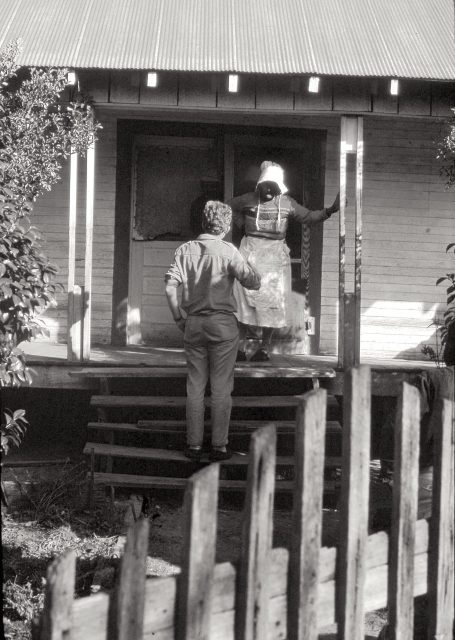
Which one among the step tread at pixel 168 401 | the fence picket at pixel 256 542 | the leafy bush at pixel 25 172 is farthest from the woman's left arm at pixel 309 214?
the fence picket at pixel 256 542

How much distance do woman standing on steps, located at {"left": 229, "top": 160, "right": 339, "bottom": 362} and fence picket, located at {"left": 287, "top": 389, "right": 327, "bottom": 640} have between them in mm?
5217

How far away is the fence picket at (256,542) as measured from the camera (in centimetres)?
226

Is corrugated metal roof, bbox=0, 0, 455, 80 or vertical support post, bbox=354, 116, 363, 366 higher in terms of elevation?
corrugated metal roof, bbox=0, 0, 455, 80

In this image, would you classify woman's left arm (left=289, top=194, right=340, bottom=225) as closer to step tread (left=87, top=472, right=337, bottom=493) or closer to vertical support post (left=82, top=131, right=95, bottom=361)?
vertical support post (left=82, top=131, right=95, bottom=361)

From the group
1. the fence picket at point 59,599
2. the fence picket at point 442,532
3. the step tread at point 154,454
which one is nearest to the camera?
the fence picket at point 59,599

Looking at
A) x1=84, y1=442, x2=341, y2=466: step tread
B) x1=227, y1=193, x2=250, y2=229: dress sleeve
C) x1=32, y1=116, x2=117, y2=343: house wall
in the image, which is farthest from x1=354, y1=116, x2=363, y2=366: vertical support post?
x1=32, y1=116, x2=117, y2=343: house wall

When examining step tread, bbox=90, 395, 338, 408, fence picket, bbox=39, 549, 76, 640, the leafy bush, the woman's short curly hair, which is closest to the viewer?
fence picket, bbox=39, 549, 76, 640

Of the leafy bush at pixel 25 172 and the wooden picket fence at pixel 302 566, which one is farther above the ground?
the leafy bush at pixel 25 172

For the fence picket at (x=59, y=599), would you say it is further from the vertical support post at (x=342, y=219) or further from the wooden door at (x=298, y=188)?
the wooden door at (x=298, y=188)

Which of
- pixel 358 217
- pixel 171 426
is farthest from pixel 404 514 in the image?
pixel 358 217

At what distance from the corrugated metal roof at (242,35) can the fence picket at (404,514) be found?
5.27m

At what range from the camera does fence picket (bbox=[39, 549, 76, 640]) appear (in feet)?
6.34

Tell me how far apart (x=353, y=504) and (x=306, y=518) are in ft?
0.63

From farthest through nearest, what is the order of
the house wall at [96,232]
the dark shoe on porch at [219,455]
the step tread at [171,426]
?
the house wall at [96,232] < the step tread at [171,426] < the dark shoe on porch at [219,455]
